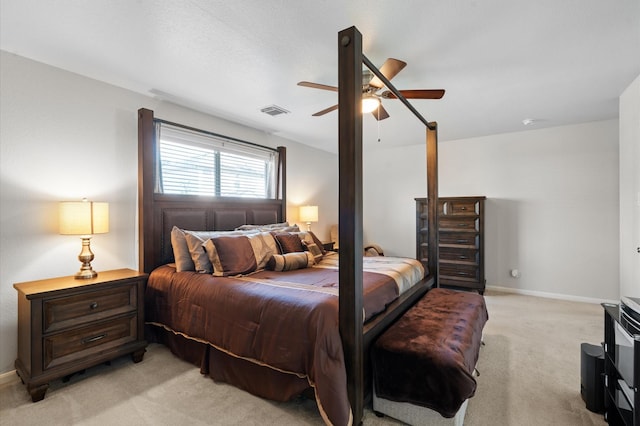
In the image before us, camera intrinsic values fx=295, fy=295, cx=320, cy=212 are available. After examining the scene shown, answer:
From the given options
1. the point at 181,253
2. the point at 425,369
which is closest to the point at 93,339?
the point at 181,253

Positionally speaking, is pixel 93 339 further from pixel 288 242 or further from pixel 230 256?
pixel 288 242

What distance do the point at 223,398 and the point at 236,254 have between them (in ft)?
3.68

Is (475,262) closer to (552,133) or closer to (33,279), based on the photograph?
(552,133)

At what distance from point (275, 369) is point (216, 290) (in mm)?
779

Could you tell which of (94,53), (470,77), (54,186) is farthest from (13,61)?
(470,77)

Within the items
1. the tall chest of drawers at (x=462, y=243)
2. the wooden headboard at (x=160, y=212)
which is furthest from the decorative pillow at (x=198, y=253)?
the tall chest of drawers at (x=462, y=243)

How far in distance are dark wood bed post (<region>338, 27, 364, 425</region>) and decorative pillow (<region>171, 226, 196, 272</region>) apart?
175 cm

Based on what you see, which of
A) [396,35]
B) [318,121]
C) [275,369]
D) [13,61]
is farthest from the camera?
[318,121]

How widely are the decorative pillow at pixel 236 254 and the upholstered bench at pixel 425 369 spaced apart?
1384 millimetres

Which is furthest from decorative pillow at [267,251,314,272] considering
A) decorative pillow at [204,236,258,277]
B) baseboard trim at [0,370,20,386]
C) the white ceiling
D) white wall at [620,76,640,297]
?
white wall at [620,76,640,297]

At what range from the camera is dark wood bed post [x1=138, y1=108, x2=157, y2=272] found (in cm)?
292

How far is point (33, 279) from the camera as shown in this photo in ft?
7.76

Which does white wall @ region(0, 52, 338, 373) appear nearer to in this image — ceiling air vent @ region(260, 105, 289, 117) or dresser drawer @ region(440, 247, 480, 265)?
ceiling air vent @ region(260, 105, 289, 117)

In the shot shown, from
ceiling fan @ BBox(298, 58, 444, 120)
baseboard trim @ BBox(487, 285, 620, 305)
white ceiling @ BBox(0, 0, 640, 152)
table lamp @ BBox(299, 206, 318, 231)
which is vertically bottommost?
baseboard trim @ BBox(487, 285, 620, 305)
